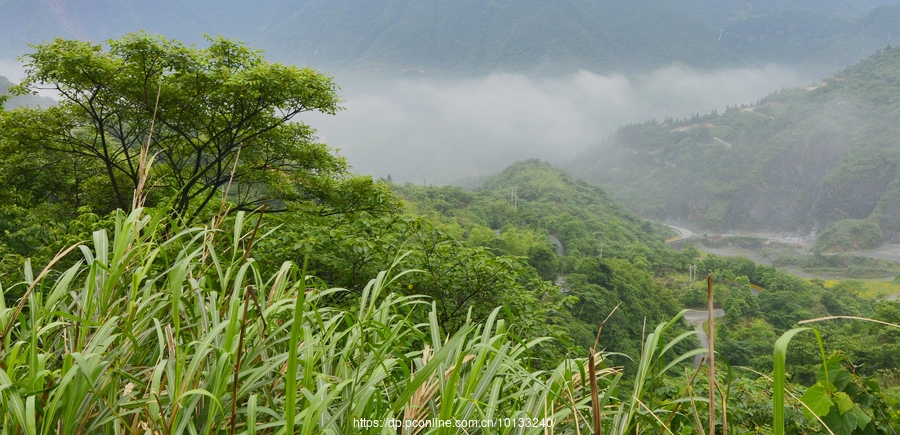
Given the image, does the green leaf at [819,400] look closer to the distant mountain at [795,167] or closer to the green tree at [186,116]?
the green tree at [186,116]

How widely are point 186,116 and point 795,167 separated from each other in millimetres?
116998

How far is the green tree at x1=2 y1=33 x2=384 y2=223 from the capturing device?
16.9ft

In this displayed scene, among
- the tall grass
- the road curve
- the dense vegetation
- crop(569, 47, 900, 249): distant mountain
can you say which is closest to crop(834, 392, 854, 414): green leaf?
the dense vegetation

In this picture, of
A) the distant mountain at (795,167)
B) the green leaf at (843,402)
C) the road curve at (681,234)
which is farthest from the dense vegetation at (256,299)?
the distant mountain at (795,167)

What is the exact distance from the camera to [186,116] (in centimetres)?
580

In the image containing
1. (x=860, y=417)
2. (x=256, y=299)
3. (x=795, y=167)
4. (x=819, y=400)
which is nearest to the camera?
(x=256, y=299)

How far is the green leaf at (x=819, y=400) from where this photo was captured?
3.57 feet

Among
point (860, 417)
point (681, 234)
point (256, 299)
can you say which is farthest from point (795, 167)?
point (256, 299)

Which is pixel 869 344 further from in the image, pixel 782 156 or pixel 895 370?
pixel 782 156

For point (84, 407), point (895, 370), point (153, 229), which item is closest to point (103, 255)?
point (153, 229)

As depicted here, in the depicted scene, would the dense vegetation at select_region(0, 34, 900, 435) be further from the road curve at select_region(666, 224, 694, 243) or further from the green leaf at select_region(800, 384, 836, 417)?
the road curve at select_region(666, 224, 694, 243)

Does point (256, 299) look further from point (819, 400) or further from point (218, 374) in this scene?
point (819, 400)

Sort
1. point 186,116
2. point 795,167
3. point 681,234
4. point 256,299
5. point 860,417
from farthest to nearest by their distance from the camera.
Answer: point 795,167 → point 681,234 → point 186,116 → point 860,417 → point 256,299

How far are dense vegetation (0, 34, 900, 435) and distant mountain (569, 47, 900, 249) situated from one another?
88.7 metres
